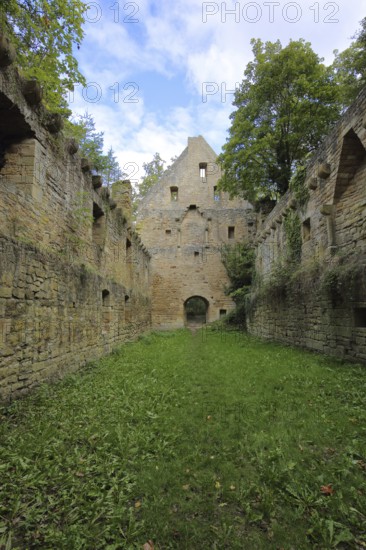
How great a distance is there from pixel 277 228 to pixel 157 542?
12.1 metres

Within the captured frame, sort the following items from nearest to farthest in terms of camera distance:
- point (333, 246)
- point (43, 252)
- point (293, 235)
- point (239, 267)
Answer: point (43, 252) < point (333, 246) < point (293, 235) < point (239, 267)

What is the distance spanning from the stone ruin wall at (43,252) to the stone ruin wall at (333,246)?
5.86 m

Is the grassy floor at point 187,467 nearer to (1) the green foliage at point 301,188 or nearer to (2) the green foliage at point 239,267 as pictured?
(1) the green foliage at point 301,188

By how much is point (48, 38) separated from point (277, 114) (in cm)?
1116

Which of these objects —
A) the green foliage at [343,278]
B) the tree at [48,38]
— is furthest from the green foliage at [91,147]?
the green foliage at [343,278]

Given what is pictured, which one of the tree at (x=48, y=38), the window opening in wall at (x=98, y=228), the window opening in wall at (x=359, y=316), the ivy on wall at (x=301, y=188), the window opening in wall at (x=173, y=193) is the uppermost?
the window opening in wall at (x=173, y=193)

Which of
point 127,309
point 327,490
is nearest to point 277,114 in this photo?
point 127,309

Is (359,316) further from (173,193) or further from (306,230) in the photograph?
(173,193)

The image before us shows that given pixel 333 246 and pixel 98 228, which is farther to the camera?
pixel 98 228

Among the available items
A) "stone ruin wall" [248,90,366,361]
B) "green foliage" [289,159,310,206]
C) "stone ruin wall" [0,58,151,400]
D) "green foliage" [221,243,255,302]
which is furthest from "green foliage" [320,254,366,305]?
"green foliage" [221,243,255,302]

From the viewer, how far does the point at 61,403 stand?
14.0ft

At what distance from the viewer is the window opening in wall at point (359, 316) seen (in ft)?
20.0

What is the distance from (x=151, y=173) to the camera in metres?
29.3

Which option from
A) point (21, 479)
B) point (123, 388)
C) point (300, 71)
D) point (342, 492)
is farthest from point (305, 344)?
point (300, 71)
